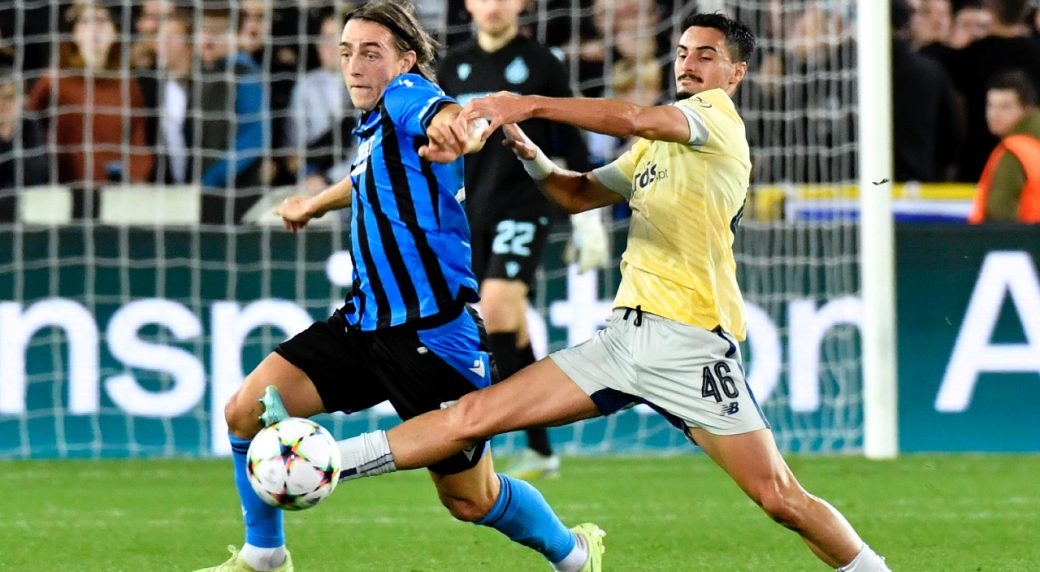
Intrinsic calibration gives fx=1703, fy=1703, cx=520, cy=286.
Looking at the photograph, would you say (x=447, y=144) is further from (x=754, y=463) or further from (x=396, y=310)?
(x=754, y=463)

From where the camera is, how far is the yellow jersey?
4.86m

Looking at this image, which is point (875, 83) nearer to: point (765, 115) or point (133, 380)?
point (765, 115)

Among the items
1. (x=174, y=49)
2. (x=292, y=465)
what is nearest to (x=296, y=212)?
(x=292, y=465)

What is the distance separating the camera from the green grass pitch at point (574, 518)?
604cm

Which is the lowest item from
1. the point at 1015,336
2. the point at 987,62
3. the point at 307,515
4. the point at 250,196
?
the point at 307,515

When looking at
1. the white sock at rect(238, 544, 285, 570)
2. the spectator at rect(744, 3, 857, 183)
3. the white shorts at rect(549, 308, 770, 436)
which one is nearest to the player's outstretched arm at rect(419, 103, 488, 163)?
the white shorts at rect(549, 308, 770, 436)

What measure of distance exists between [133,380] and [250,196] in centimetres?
147

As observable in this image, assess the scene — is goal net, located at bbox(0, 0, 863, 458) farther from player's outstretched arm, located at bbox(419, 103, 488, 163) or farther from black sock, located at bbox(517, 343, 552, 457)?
player's outstretched arm, located at bbox(419, 103, 488, 163)

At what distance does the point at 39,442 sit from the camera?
9.54 m

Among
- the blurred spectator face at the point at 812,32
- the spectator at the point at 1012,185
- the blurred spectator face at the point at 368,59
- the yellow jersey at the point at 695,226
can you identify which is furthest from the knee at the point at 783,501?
the blurred spectator face at the point at 812,32

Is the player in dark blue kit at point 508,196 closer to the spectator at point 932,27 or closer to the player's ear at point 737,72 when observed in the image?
the player's ear at point 737,72

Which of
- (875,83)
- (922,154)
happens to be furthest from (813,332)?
(922,154)

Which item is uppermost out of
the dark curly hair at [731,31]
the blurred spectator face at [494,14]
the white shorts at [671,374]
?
the blurred spectator face at [494,14]

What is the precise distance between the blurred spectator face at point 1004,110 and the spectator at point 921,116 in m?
0.36
